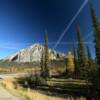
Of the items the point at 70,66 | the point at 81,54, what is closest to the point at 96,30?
the point at 81,54

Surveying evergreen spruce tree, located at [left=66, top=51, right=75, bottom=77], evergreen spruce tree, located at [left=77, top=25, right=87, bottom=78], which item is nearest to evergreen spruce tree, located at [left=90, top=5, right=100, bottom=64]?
evergreen spruce tree, located at [left=77, top=25, right=87, bottom=78]

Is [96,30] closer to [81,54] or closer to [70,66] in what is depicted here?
[81,54]

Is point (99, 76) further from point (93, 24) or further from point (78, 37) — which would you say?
point (78, 37)

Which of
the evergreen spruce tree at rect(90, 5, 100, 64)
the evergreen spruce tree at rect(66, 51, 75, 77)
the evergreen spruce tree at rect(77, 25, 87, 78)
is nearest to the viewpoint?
the evergreen spruce tree at rect(90, 5, 100, 64)

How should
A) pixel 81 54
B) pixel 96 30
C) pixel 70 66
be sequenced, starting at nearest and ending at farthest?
1. pixel 96 30
2. pixel 81 54
3. pixel 70 66

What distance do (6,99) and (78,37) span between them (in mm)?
59734

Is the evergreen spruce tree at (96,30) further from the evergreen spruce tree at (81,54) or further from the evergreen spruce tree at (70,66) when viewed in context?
the evergreen spruce tree at (70,66)

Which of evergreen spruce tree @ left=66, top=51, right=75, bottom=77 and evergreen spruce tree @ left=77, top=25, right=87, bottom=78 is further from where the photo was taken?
evergreen spruce tree @ left=66, top=51, right=75, bottom=77

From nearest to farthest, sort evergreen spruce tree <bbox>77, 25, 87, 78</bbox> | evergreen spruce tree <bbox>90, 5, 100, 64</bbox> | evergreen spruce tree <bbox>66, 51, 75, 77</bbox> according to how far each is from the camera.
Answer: evergreen spruce tree <bbox>90, 5, 100, 64</bbox>
evergreen spruce tree <bbox>77, 25, 87, 78</bbox>
evergreen spruce tree <bbox>66, 51, 75, 77</bbox>

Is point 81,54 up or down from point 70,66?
up

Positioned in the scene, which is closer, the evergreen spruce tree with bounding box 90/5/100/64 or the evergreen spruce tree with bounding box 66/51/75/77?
the evergreen spruce tree with bounding box 90/5/100/64

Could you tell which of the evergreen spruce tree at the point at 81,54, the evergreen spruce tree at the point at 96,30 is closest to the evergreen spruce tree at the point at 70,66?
the evergreen spruce tree at the point at 81,54

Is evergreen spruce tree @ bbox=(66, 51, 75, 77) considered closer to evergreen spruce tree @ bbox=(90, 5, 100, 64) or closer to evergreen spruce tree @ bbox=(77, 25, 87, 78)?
evergreen spruce tree @ bbox=(77, 25, 87, 78)

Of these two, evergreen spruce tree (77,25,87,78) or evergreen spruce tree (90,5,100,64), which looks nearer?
evergreen spruce tree (90,5,100,64)
